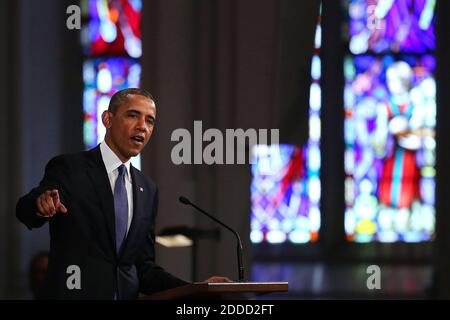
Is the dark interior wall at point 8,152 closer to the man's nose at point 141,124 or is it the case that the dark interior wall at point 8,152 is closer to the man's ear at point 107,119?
the man's ear at point 107,119

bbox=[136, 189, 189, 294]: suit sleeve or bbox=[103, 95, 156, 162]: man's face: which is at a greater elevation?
bbox=[103, 95, 156, 162]: man's face

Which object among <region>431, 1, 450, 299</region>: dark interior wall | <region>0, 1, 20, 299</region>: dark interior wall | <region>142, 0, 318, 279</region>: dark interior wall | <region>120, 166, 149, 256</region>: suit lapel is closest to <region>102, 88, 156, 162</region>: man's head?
<region>120, 166, 149, 256</region>: suit lapel

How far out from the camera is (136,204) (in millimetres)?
4328

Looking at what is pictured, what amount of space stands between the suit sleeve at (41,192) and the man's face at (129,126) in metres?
0.24

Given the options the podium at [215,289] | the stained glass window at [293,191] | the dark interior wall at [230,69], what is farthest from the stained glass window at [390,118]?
the podium at [215,289]

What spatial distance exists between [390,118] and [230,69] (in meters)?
1.02

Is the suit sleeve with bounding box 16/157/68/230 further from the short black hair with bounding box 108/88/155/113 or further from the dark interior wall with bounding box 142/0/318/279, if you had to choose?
the dark interior wall with bounding box 142/0/318/279

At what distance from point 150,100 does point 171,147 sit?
25.2 inches

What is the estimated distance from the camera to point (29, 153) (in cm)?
502

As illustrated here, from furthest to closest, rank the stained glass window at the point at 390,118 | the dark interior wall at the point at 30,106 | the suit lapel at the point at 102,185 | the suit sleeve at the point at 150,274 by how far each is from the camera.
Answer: the stained glass window at the point at 390,118, the dark interior wall at the point at 30,106, the suit lapel at the point at 102,185, the suit sleeve at the point at 150,274

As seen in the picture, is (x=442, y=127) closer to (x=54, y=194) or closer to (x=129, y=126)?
(x=129, y=126)

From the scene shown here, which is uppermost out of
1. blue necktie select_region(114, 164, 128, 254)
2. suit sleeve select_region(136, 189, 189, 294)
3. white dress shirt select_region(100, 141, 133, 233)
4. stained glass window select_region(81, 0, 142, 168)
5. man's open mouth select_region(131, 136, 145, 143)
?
stained glass window select_region(81, 0, 142, 168)

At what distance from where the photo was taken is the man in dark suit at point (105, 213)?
4250 mm

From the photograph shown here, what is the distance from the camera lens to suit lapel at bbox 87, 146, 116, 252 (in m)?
4.30
